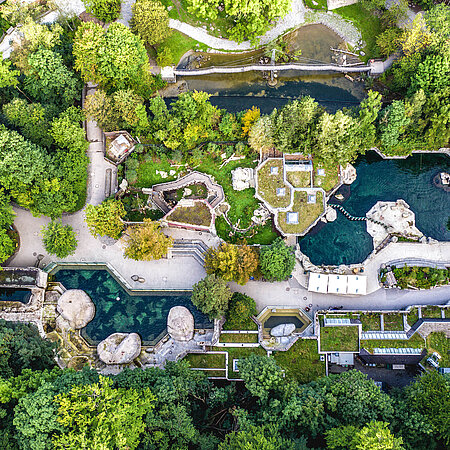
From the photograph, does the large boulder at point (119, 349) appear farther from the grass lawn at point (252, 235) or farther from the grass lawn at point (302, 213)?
the grass lawn at point (302, 213)

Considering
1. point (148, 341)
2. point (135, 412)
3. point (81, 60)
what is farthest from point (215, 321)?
point (81, 60)

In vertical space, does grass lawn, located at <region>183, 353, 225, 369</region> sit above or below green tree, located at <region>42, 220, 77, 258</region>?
below

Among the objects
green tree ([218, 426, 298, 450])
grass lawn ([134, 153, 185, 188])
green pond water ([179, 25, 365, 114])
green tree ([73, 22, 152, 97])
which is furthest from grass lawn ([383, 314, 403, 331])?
green tree ([73, 22, 152, 97])

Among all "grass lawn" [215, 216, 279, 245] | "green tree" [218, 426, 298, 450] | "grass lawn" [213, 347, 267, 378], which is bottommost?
"green tree" [218, 426, 298, 450]

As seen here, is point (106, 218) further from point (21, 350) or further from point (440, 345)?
point (440, 345)

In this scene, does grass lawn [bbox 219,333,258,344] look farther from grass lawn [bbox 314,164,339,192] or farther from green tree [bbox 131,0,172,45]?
green tree [bbox 131,0,172,45]

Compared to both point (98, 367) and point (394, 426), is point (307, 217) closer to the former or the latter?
point (394, 426)
